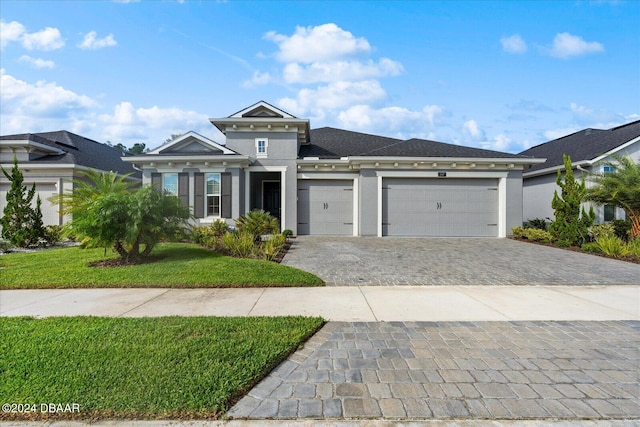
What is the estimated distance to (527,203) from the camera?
60.0 ft

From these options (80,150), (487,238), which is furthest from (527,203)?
(80,150)

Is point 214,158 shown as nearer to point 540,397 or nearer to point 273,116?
point 273,116

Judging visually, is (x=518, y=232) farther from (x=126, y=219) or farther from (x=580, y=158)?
(x=126, y=219)

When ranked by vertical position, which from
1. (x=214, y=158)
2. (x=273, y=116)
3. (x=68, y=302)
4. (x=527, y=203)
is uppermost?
(x=273, y=116)

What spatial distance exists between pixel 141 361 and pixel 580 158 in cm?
1935

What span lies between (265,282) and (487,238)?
11.2m

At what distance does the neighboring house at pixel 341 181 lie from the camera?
14000 millimetres

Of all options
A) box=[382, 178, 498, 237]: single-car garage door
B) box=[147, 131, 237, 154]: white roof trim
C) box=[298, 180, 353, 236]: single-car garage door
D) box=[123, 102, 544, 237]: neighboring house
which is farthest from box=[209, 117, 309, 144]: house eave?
box=[382, 178, 498, 237]: single-car garage door

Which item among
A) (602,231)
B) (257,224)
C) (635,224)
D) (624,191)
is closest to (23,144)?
(257,224)

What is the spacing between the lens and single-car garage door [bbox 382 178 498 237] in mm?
14125

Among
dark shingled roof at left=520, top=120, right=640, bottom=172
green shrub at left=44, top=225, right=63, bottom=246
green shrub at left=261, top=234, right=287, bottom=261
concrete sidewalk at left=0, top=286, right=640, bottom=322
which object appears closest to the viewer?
concrete sidewalk at left=0, top=286, right=640, bottom=322

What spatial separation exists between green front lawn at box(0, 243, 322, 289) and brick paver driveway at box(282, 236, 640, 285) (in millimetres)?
1102

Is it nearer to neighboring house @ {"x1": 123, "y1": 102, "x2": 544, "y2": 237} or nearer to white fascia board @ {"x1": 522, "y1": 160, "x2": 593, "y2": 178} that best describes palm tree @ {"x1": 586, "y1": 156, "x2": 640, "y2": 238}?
white fascia board @ {"x1": 522, "y1": 160, "x2": 593, "y2": 178}

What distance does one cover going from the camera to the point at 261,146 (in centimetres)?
Result: 1477
